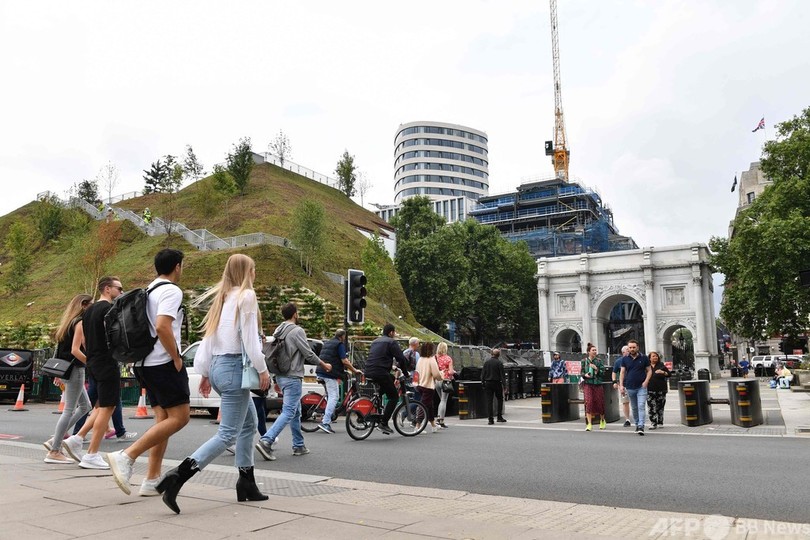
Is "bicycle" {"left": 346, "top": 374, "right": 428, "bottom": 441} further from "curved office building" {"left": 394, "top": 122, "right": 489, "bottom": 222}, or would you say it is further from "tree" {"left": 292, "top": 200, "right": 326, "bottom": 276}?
"curved office building" {"left": 394, "top": 122, "right": 489, "bottom": 222}

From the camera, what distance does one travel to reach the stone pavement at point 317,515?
14.6 feet

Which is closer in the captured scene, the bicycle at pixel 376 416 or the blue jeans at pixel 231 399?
the blue jeans at pixel 231 399

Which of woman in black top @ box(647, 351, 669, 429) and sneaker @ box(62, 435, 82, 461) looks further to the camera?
woman in black top @ box(647, 351, 669, 429)

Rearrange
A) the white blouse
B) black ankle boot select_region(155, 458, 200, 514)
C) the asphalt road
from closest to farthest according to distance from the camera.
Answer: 1. black ankle boot select_region(155, 458, 200, 514)
2. the white blouse
3. the asphalt road

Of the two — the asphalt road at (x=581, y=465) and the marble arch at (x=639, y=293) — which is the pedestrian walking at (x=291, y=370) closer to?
the asphalt road at (x=581, y=465)

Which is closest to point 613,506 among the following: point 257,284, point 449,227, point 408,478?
point 408,478

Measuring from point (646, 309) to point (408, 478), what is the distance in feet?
203

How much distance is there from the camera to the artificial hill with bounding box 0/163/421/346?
44750 millimetres

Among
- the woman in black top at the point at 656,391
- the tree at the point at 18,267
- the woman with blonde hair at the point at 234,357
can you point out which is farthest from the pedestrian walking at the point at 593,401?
the tree at the point at 18,267

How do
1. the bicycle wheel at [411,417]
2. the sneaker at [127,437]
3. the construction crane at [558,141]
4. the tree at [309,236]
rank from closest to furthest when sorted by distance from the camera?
the sneaker at [127,437], the bicycle wheel at [411,417], the tree at [309,236], the construction crane at [558,141]

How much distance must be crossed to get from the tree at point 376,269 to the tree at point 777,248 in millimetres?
24881

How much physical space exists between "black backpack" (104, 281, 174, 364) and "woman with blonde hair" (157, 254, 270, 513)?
43 centimetres

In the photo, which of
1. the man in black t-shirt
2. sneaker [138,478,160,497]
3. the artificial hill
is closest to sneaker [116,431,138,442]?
the man in black t-shirt

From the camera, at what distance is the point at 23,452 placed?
29.4 feet
